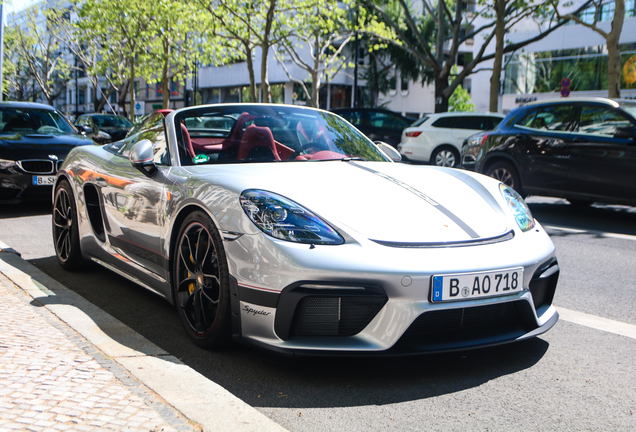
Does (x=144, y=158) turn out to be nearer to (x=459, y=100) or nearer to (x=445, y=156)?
(x=445, y=156)

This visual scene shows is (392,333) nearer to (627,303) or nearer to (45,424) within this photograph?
(45,424)

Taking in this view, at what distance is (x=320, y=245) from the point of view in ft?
9.81

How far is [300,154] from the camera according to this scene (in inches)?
173

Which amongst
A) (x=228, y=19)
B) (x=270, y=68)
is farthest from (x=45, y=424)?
(x=270, y=68)

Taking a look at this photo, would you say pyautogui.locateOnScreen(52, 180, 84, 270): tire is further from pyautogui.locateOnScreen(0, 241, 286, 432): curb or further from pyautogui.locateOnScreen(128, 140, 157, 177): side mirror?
pyautogui.locateOnScreen(128, 140, 157, 177): side mirror

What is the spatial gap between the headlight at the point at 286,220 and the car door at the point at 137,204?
0.85 meters

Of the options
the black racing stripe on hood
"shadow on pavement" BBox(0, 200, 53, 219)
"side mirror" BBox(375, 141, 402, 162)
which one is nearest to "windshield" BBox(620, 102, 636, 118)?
"side mirror" BBox(375, 141, 402, 162)

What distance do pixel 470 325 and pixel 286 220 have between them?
3.19ft

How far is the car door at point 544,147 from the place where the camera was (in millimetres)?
9023

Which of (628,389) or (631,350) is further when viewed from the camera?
(631,350)

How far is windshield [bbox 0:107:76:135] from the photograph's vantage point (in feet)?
31.9

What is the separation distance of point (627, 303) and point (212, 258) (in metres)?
3.00

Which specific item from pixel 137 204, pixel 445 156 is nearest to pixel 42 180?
pixel 137 204

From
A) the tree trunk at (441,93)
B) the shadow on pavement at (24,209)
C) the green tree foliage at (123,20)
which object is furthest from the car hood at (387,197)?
the green tree foliage at (123,20)
